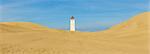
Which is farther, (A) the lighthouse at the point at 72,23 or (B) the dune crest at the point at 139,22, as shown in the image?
(A) the lighthouse at the point at 72,23

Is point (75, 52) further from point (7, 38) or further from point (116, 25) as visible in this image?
point (116, 25)

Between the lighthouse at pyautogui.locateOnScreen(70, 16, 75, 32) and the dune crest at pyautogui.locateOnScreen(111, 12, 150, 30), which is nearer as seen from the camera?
the dune crest at pyautogui.locateOnScreen(111, 12, 150, 30)

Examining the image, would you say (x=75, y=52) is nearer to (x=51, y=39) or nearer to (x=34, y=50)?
(x=34, y=50)

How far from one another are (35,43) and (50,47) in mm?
1099

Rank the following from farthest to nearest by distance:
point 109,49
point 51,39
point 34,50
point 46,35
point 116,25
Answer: point 116,25 → point 46,35 → point 51,39 → point 109,49 → point 34,50

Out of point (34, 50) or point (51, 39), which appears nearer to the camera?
point (34, 50)

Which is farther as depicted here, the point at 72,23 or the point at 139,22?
the point at 139,22

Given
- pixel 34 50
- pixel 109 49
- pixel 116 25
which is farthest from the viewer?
pixel 116 25

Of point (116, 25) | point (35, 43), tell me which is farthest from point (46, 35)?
point (116, 25)

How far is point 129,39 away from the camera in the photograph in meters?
16.5

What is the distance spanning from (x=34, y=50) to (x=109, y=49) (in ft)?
10.9

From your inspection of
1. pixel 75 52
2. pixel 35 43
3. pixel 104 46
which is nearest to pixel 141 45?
pixel 104 46

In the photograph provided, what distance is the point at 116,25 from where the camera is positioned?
33.5 metres

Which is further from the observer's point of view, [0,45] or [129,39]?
[129,39]
